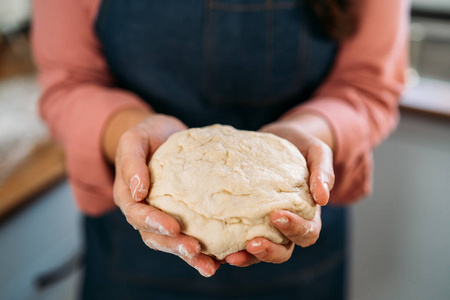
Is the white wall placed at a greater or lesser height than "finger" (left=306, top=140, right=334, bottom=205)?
lesser

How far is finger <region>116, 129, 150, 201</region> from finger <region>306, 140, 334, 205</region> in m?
0.24

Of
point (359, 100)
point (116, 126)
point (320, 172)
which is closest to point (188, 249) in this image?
point (320, 172)

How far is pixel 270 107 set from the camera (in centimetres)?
87

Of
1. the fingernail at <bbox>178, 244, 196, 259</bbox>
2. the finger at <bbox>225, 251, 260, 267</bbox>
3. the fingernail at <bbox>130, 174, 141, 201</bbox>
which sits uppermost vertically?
the fingernail at <bbox>130, 174, 141, 201</bbox>

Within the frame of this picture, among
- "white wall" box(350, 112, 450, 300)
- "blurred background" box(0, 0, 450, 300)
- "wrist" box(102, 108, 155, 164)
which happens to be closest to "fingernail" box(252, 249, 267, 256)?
"wrist" box(102, 108, 155, 164)

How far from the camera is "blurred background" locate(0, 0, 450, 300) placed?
1.10 m

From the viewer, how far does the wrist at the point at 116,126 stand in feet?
2.34

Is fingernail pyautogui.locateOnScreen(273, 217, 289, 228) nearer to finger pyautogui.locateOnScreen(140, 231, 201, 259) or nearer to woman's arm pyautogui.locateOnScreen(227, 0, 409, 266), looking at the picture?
finger pyautogui.locateOnScreen(140, 231, 201, 259)

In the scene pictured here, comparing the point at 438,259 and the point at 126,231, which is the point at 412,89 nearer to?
the point at 438,259

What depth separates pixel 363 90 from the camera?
2.79 ft

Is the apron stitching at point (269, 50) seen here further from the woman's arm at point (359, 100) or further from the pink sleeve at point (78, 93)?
the pink sleeve at point (78, 93)

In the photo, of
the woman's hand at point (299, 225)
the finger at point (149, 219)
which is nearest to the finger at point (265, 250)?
the woman's hand at point (299, 225)

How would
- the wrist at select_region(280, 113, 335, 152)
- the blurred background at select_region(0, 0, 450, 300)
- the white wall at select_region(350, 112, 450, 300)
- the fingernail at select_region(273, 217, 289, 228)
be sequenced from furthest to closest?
the white wall at select_region(350, 112, 450, 300) < the blurred background at select_region(0, 0, 450, 300) < the wrist at select_region(280, 113, 335, 152) < the fingernail at select_region(273, 217, 289, 228)

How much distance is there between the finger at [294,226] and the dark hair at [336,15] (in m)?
0.49
